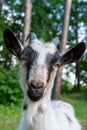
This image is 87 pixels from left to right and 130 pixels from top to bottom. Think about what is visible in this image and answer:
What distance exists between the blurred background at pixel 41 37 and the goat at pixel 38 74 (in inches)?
225

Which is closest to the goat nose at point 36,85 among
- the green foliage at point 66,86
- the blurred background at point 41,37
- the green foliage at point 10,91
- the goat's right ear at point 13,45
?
the goat's right ear at point 13,45

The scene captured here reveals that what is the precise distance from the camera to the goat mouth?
3.91 metres

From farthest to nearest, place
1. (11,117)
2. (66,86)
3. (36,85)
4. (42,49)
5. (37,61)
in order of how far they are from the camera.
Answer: (66,86) < (11,117) < (42,49) < (37,61) < (36,85)

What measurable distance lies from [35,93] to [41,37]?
9823mm

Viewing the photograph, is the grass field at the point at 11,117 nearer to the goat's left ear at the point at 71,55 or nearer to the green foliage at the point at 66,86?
the goat's left ear at the point at 71,55

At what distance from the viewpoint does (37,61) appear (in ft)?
13.3

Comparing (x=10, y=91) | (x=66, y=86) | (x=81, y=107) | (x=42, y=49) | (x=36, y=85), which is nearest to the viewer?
(x=36, y=85)

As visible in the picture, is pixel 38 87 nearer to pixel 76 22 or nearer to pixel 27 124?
pixel 27 124

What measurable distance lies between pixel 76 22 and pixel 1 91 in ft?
47.9

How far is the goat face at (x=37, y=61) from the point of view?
155 inches

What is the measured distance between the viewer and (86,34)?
102 feet

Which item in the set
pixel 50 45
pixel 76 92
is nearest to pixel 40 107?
pixel 50 45

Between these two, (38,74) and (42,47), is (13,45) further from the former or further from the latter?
(38,74)

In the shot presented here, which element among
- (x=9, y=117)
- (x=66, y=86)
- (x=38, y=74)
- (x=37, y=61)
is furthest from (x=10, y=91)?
(x=66, y=86)
